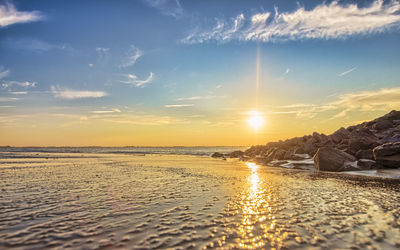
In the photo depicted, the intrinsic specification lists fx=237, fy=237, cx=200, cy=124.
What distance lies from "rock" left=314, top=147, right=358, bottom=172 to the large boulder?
7.67 feet

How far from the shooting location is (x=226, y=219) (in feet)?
29.1

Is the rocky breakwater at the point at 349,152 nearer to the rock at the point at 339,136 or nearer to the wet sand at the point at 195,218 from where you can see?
the rock at the point at 339,136

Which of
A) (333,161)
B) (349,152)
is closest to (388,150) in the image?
(333,161)

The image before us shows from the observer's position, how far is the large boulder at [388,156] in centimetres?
2362

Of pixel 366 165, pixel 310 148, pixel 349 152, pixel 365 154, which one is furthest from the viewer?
pixel 310 148


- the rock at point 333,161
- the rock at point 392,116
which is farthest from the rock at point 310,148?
the rock at point 392,116

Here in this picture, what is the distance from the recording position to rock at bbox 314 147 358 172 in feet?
85.5

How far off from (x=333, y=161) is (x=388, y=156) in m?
A: 4.96

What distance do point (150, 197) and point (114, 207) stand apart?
2.37m

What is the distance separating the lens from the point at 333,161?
26.6 m

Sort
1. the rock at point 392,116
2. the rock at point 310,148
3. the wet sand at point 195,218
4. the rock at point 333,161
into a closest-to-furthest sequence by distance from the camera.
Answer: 1. the wet sand at point 195,218
2. the rock at point 333,161
3. the rock at point 310,148
4. the rock at point 392,116

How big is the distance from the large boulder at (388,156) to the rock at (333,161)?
2.34 m

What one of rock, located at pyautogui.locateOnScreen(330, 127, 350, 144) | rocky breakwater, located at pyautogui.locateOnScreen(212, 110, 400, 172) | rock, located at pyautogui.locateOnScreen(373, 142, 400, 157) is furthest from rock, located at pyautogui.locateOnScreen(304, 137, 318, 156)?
rock, located at pyautogui.locateOnScreen(373, 142, 400, 157)

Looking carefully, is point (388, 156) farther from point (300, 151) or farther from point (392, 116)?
point (392, 116)
